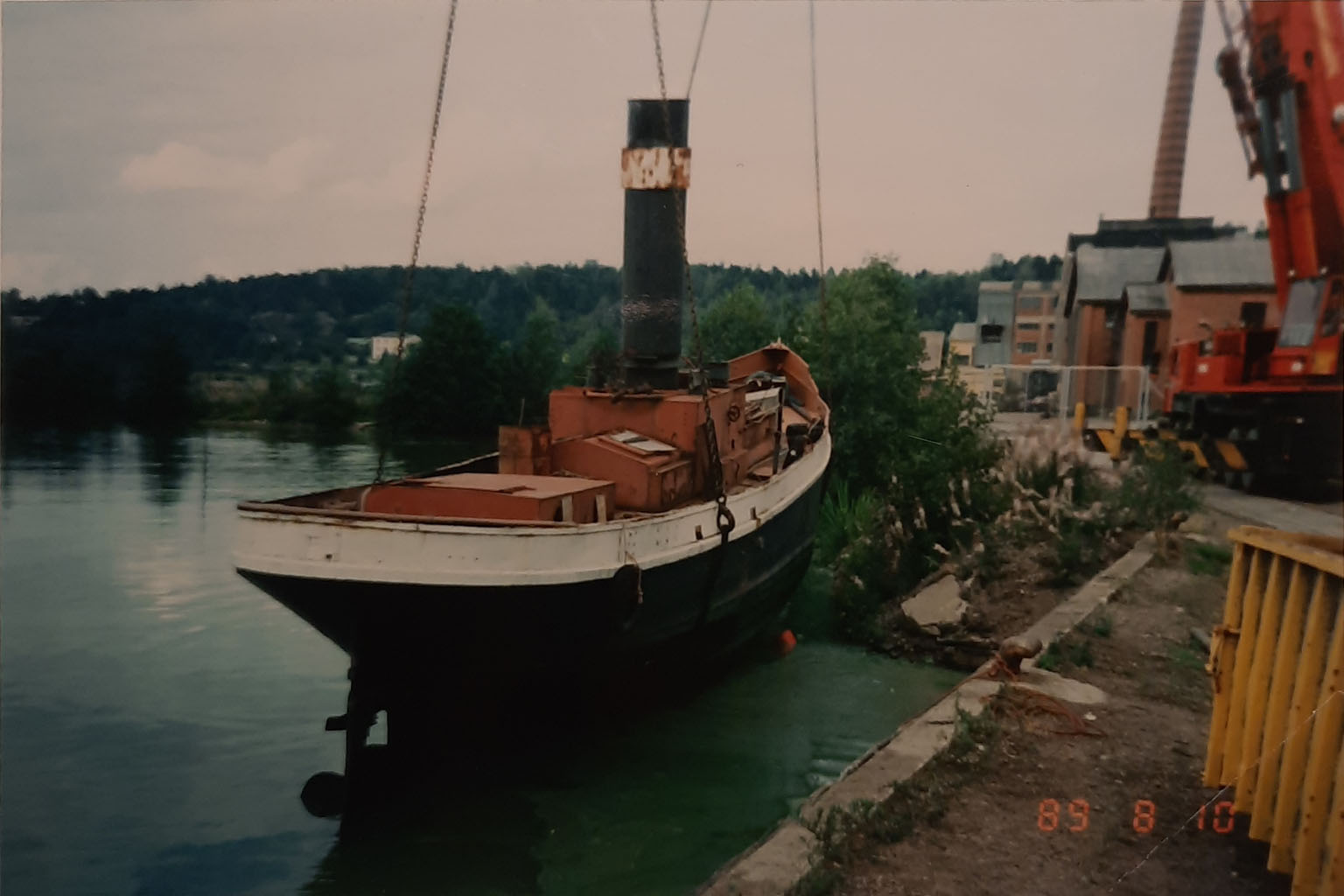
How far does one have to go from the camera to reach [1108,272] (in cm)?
848

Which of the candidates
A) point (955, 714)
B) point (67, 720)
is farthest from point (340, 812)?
point (955, 714)

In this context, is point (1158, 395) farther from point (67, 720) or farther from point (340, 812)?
Answer: point (67, 720)

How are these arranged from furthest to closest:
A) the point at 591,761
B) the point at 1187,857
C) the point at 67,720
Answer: the point at 67,720, the point at 591,761, the point at 1187,857

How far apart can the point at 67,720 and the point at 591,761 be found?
4700 millimetres

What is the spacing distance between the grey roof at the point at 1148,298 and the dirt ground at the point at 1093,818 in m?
3.78

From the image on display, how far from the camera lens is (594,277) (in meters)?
29.2

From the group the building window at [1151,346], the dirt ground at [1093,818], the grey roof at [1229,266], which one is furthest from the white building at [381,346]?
the dirt ground at [1093,818]

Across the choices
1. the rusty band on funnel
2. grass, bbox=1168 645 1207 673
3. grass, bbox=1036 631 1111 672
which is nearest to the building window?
grass, bbox=1168 645 1207 673

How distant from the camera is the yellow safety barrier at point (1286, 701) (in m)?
3.75

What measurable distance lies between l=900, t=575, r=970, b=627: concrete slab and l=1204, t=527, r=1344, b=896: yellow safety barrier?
567cm

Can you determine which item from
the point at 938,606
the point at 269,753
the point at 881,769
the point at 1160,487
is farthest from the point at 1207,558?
the point at 269,753

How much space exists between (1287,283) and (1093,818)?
470cm
